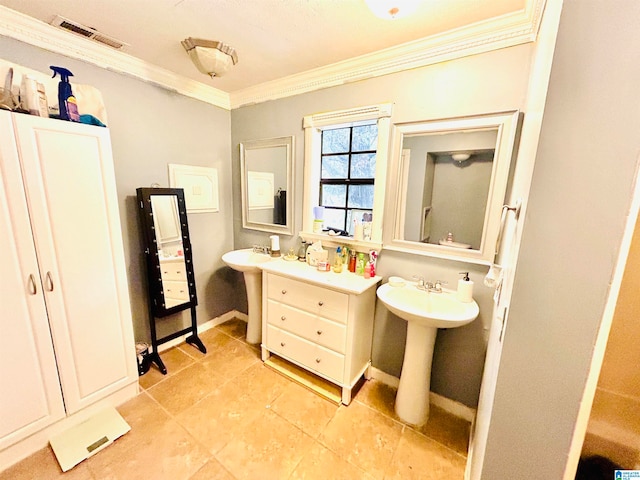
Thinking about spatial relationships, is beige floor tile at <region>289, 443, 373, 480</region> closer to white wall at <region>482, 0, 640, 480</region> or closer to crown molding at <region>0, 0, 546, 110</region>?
white wall at <region>482, 0, 640, 480</region>

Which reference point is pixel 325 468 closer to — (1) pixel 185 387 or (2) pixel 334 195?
(1) pixel 185 387

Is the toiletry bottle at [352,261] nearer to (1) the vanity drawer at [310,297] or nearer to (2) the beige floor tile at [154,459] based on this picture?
(1) the vanity drawer at [310,297]

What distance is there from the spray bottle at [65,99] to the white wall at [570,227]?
2.16 m

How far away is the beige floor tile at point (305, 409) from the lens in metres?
1.64

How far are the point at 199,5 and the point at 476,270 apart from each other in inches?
85.1

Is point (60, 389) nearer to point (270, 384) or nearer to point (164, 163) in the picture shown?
point (270, 384)

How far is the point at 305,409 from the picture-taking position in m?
1.76

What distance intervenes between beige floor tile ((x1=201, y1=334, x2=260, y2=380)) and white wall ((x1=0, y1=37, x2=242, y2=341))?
1.54ft

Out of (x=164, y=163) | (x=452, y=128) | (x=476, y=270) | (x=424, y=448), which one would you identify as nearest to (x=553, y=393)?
(x=476, y=270)

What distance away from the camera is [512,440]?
2.29 feet

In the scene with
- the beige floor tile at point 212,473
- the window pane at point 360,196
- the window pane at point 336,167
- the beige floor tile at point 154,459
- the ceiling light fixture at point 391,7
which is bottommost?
the beige floor tile at point 154,459

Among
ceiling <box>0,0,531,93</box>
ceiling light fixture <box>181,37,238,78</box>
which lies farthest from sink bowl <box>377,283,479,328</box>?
ceiling light fixture <box>181,37,238,78</box>

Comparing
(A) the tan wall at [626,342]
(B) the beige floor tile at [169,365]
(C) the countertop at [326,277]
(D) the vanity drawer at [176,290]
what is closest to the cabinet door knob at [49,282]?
(D) the vanity drawer at [176,290]

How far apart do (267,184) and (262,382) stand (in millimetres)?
1757
